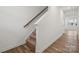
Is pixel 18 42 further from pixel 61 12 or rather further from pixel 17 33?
pixel 61 12

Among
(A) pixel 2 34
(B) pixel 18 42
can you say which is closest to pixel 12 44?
(B) pixel 18 42

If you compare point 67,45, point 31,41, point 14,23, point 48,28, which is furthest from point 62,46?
point 14,23

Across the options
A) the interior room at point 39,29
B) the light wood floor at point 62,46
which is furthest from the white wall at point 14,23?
the light wood floor at point 62,46

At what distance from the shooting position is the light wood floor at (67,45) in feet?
5.68

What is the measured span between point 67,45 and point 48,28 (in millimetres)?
405

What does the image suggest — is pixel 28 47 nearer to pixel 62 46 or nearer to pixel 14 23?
pixel 14 23

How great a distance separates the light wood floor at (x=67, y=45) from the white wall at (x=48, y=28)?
0.08m

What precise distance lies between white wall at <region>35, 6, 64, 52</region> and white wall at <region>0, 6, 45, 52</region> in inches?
6.7

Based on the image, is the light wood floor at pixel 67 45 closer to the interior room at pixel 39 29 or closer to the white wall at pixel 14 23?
the interior room at pixel 39 29

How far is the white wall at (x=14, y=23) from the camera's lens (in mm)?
1687

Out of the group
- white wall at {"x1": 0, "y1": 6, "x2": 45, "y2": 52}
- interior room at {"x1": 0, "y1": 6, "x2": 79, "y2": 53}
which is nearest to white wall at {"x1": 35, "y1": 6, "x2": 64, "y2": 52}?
interior room at {"x1": 0, "y1": 6, "x2": 79, "y2": 53}

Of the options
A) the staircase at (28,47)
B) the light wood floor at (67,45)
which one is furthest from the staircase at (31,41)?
the light wood floor at (67,45)

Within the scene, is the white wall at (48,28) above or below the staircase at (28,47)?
above
